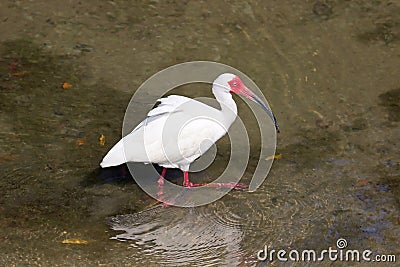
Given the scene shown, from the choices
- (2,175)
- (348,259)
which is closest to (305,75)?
(348,259)

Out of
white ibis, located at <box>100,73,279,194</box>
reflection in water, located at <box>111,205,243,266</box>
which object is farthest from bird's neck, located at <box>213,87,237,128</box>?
reflection in water, located at <box>111,205,243,266</box>

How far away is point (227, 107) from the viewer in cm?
561

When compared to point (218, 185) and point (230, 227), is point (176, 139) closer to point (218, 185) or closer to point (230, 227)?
point (218, 185)

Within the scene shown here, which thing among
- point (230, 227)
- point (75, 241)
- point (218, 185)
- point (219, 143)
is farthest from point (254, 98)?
point (75, 241)

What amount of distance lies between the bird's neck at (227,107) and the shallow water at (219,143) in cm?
35

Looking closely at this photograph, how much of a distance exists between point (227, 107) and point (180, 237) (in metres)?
1.11

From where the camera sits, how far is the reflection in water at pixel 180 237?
15.9 ft

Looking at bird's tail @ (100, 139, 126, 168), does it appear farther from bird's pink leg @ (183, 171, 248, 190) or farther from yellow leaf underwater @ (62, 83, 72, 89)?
yellow leaf underwater @ (62, 83, 72, 89)

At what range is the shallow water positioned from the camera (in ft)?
16.4

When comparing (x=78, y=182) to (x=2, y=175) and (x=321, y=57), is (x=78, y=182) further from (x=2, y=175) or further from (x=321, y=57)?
(x=321, y=57)

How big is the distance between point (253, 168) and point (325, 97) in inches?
49.1

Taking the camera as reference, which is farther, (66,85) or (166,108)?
(66,85)

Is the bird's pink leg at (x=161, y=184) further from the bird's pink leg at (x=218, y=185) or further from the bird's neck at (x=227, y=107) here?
the bird's neck at (x=227, y=107)

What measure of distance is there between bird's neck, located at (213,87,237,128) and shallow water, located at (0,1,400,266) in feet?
1.16
